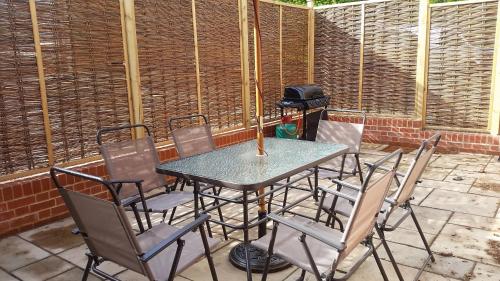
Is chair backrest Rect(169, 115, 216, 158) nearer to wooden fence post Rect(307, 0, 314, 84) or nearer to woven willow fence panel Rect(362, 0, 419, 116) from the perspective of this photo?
woven willow fence panel Rect(362, 0, 419, 116)

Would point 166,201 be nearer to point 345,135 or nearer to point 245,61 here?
point 345,135

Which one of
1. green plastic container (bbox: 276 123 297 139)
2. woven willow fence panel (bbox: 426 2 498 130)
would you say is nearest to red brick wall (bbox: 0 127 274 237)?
green plastic container (bbox: 276 123 297 139)

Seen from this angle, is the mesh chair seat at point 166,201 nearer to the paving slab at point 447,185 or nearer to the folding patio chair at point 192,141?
the folding patio chair at point 192,141

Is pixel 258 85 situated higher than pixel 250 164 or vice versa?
pixel 258 85

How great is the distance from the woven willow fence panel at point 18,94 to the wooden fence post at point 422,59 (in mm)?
5897

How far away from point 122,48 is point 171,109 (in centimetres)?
100

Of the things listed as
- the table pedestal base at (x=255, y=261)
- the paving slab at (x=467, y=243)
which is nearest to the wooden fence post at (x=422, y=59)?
the paving slab at (x=467, y=243)

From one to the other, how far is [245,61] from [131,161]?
3.52 meters

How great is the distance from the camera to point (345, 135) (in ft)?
13.8

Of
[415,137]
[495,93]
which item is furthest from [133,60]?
[495,93]

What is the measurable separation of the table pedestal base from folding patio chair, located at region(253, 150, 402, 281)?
0.56 m

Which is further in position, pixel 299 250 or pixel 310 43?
pixel 310 43

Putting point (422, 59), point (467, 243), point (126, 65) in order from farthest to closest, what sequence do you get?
1. point (422, 59)
2. point (126, 65)
3. point (467, 243)

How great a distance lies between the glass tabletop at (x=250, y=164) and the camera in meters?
2.54
